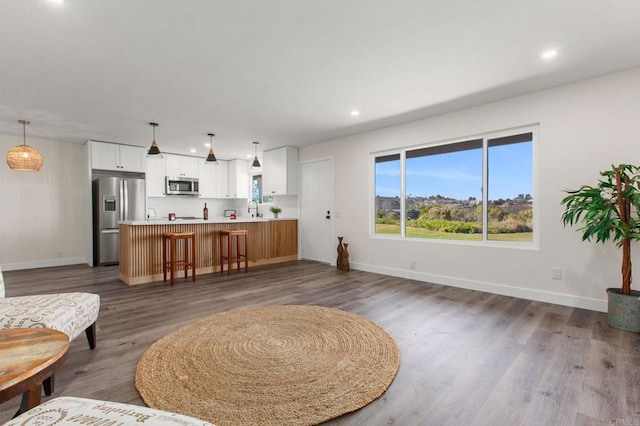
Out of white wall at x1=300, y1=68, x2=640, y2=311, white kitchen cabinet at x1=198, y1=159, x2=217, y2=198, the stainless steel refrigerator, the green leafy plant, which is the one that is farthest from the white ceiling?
white kitchen cabinet at x1=198, y1=159, x2=217, y2=198

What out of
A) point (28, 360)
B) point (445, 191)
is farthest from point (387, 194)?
point (28, 360)

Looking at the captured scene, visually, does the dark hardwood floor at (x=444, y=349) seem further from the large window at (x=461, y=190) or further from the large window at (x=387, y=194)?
the large window at (x=387, y=194)

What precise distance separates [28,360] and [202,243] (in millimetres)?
4281

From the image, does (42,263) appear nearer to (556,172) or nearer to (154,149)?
(154,149)

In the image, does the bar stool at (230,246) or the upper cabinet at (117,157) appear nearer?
the bar stool at (230,246)

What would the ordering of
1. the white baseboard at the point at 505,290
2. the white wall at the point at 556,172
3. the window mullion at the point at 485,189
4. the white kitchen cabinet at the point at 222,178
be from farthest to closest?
the white kitchen cabinet at the point at 222,178, the window mullion at the point at 485,189, the white baseboard at the point at 505,290, the white wall at the point at 556,172

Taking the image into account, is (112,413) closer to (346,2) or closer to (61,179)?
(346,2)

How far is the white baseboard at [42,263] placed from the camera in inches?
220

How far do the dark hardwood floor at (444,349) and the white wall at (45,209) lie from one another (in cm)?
181

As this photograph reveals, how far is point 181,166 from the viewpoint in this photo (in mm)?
7457

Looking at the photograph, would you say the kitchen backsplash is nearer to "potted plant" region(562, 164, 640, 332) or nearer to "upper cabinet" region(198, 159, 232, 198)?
"upper cabinet" region(198, 159, 232, 198)

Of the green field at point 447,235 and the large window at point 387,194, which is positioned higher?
the large window at point 387,194

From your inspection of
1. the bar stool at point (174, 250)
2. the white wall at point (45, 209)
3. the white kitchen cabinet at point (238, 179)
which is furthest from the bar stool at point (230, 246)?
the white wall at point (45, 209)

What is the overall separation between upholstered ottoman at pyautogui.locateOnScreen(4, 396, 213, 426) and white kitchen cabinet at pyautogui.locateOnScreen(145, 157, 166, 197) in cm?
677
